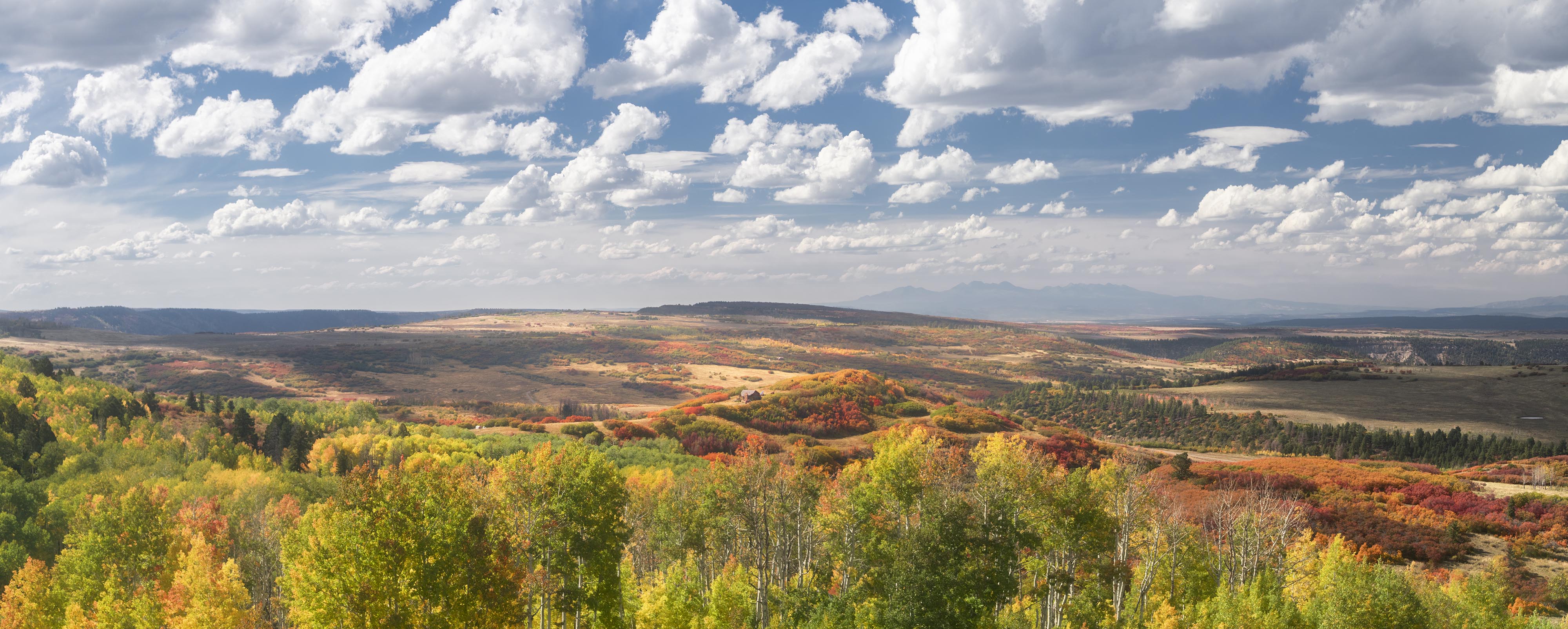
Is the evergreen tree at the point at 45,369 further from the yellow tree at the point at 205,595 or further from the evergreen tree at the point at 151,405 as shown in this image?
the yellow tree at the point at 205,595

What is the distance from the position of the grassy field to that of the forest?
89381 millimetres

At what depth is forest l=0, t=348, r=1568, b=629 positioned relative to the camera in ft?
112

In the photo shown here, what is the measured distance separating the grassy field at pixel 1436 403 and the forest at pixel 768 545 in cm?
8938

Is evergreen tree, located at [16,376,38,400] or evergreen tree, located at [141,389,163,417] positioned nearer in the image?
evergreen tree, located at [16,376,38,400]

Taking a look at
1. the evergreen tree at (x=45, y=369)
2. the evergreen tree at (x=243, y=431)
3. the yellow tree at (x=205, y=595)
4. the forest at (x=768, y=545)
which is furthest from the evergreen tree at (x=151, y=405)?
the yellow tree at (x=205, y=595)

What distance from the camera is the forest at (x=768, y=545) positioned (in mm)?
34062

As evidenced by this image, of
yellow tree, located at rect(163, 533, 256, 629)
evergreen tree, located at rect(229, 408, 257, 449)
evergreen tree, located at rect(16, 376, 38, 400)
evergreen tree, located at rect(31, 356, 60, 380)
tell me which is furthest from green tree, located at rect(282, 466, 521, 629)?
evergreen tree, located at rect(31, 356, 60, 380)

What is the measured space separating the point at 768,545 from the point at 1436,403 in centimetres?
19130

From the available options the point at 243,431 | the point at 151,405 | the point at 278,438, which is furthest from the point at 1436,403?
the point at 151,405

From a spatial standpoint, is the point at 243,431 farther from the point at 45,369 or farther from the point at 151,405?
the point at 45,369

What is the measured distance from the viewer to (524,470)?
38094 mm

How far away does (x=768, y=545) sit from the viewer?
153 ft

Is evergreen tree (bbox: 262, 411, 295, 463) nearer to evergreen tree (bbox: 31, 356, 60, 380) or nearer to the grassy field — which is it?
evergreen tree (bbox: 31, 356, 60, 380)

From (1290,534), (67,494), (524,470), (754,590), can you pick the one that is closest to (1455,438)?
(1290,534)
